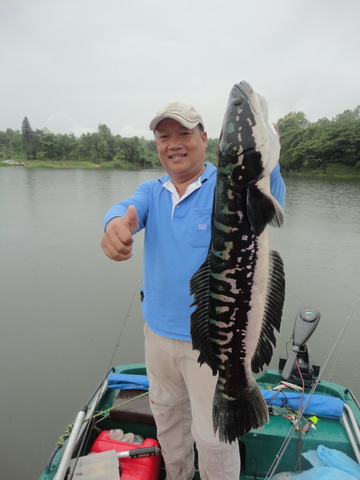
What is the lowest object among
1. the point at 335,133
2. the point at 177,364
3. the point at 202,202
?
the point at 177,364

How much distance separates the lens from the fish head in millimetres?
1271

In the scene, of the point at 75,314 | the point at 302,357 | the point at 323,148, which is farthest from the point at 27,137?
the point at 302,357

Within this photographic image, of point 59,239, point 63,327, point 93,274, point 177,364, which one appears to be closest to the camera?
point 177,364

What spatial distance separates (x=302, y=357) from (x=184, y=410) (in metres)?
1.42

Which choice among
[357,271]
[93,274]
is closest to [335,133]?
[357,271]

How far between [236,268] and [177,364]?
837 millimetres

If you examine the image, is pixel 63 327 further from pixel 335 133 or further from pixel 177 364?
pixel 335 133

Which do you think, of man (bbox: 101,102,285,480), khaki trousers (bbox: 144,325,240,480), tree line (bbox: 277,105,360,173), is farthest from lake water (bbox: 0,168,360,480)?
tree line (bbox: 277,105,360,173)

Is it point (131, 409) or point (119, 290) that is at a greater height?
point (131, 409)

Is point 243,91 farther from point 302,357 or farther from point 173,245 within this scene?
point 302,357

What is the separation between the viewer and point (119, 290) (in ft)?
22.4

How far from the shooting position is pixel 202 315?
1.51m

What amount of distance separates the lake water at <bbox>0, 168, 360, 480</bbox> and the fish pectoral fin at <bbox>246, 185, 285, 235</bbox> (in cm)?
343

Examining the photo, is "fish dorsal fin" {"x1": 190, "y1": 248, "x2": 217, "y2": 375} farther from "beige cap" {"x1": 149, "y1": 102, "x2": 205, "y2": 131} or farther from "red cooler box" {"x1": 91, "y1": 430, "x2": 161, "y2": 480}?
"red cooler box" {"x1": 91, "y1": 430, "x2": 161, "y2": 480}
